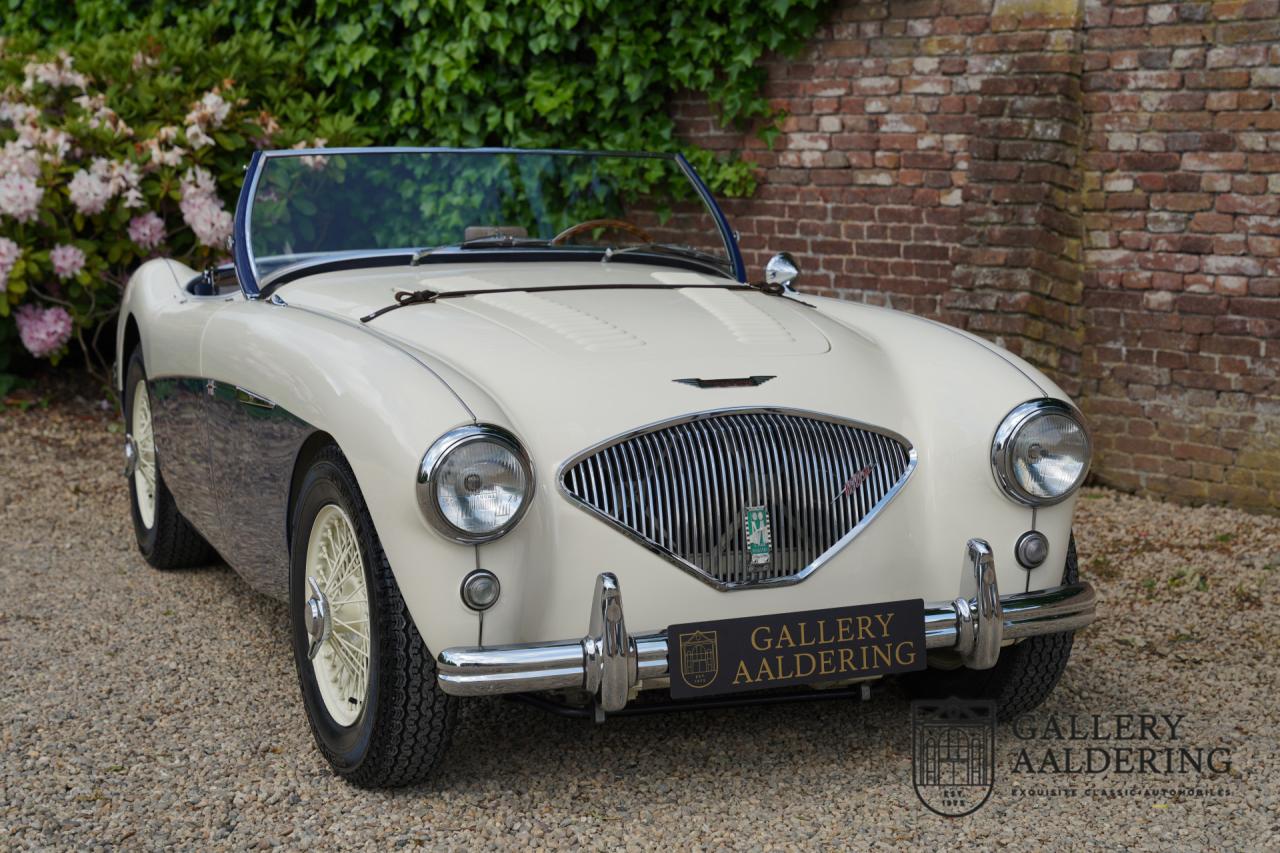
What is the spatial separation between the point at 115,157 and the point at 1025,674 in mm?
5697

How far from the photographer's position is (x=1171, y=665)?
13.4ft

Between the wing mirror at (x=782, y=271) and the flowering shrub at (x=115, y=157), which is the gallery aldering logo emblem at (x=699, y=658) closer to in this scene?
the wing mirror at (x=782, y=271)

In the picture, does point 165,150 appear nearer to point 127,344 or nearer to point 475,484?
point 127,344

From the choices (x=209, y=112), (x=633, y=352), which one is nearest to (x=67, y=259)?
(x=209, y=112)

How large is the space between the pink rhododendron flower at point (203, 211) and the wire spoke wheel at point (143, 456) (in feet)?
7.17

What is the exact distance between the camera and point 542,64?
7.54 m

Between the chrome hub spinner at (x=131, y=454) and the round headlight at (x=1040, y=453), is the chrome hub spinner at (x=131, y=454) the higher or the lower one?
the lower one

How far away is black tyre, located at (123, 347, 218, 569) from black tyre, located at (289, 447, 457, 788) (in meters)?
1.70

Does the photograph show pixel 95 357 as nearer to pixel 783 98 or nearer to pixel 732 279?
pixel 783 98

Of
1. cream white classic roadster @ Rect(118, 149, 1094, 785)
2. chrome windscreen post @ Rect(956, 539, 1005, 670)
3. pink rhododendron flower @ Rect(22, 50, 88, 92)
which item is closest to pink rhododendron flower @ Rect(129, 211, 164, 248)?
pink rhododendron flower @ Rect(22, 50, 88, 92)

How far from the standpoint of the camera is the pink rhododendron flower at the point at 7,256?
22.9 feet

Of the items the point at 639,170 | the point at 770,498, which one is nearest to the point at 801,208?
the point at 639,170

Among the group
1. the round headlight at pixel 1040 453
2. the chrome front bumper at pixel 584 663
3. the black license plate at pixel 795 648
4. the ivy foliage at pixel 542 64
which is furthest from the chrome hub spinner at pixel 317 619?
the ivy foliage at pixel 542 64

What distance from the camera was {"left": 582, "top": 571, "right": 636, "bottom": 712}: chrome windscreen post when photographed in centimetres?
273
